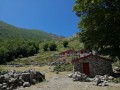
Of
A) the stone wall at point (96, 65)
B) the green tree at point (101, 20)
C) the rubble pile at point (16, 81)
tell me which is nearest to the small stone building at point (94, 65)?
the stone wall at point (96, 65)

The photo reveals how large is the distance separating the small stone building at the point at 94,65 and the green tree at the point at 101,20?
8.64 meters

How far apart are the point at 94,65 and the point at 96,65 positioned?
1.05ft

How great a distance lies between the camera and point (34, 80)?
34.4 m

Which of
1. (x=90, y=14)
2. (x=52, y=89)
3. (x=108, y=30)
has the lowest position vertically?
(x=52, y=89)

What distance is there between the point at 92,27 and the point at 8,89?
503 inches

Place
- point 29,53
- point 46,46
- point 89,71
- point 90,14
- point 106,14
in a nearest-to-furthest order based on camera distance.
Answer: point 106,14, point 90,14, point 89,71, point 29,53, point 46,46

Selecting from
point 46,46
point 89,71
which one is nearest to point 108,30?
point 89,71

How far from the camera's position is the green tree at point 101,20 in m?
32.3

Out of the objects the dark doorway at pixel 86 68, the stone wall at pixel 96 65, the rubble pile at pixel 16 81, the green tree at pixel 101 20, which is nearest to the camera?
the rubble pile at pixel 16 81

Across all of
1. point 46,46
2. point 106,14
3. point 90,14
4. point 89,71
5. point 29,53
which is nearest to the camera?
point 106,14

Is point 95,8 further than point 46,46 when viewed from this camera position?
No

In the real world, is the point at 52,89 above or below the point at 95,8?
below

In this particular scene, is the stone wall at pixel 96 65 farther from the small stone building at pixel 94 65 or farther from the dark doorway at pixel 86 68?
the dark doorway at pixel 86 68

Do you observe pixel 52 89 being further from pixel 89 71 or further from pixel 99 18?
pixel 89 71
